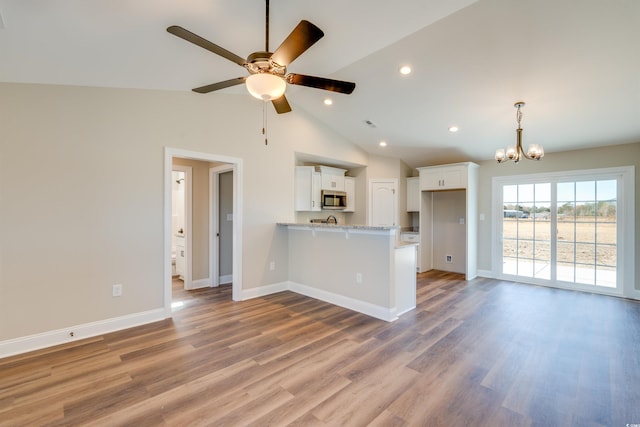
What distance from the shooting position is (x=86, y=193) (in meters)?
Result: 3.03

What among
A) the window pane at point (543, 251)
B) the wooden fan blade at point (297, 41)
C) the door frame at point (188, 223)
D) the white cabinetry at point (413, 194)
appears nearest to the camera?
the wooden fan blade at point (297, 41)

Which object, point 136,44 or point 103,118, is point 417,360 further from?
point 103,118

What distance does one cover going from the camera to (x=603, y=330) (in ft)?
10.6

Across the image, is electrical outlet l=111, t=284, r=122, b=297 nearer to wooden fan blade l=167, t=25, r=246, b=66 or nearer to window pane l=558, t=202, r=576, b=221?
wooden fan blade l=167, t=25, r=246, b=66

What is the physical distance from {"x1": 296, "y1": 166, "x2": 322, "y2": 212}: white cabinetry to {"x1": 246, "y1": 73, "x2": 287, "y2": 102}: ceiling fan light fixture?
10.5ft

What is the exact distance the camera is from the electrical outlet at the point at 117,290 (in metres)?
3.20

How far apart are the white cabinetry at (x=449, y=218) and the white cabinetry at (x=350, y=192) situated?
1433 millimetres

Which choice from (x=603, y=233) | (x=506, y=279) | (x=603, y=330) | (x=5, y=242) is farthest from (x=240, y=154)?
(x=603, y=233)

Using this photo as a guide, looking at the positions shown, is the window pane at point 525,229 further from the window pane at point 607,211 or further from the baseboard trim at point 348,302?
the baseboard trim at point 348,302

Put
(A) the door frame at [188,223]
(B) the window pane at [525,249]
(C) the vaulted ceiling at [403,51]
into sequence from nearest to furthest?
1. (C) the vaulted ceiling at [403,51]
2. (A) the door frame at [188,223]
3. (B) the window pane at [525,249]

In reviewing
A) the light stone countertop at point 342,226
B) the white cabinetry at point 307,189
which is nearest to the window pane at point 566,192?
the light stone countertop at point 342,226

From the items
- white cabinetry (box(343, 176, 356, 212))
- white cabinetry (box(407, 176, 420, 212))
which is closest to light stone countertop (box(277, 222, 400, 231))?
white cabinetry (box(343, 176, 356, 212))

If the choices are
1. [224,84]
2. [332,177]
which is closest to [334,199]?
[332,177]

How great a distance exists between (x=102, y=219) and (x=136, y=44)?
1.82 metres
